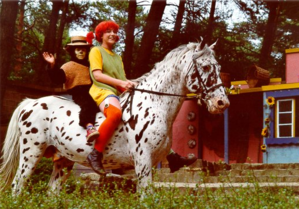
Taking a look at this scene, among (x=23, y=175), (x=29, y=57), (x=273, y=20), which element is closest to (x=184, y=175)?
(x=23, y=175)

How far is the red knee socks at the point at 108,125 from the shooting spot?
604 centimetres

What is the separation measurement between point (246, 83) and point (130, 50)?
3.28 m

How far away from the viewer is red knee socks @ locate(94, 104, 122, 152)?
6043 mm

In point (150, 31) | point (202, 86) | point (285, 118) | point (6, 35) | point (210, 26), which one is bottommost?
point (285, 118)

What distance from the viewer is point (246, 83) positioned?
1429 centimetres

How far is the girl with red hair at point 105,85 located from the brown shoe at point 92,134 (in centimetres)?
5

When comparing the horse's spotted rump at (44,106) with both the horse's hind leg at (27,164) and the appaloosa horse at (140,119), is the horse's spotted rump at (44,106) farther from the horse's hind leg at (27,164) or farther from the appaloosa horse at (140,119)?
the horse's hind leg at (27,164)

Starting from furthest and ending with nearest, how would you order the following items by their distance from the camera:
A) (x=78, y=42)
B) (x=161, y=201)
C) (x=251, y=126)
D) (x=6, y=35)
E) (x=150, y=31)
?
1. (x=251, y=126)
2. (x=150, y=31)
3. (x=6, y=35)
4. (x=78, y=42)
5. (x=161, y=201)

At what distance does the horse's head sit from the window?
7.12m

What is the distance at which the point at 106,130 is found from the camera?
6.06 meters

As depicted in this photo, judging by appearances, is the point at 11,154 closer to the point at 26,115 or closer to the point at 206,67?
the point at 26,115

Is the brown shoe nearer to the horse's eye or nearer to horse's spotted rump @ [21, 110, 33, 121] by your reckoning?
horse's spotted rump @ [21, 110, 33, 121]

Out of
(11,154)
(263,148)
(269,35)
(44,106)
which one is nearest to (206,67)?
(44,106)

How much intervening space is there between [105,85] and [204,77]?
1.24 metres
